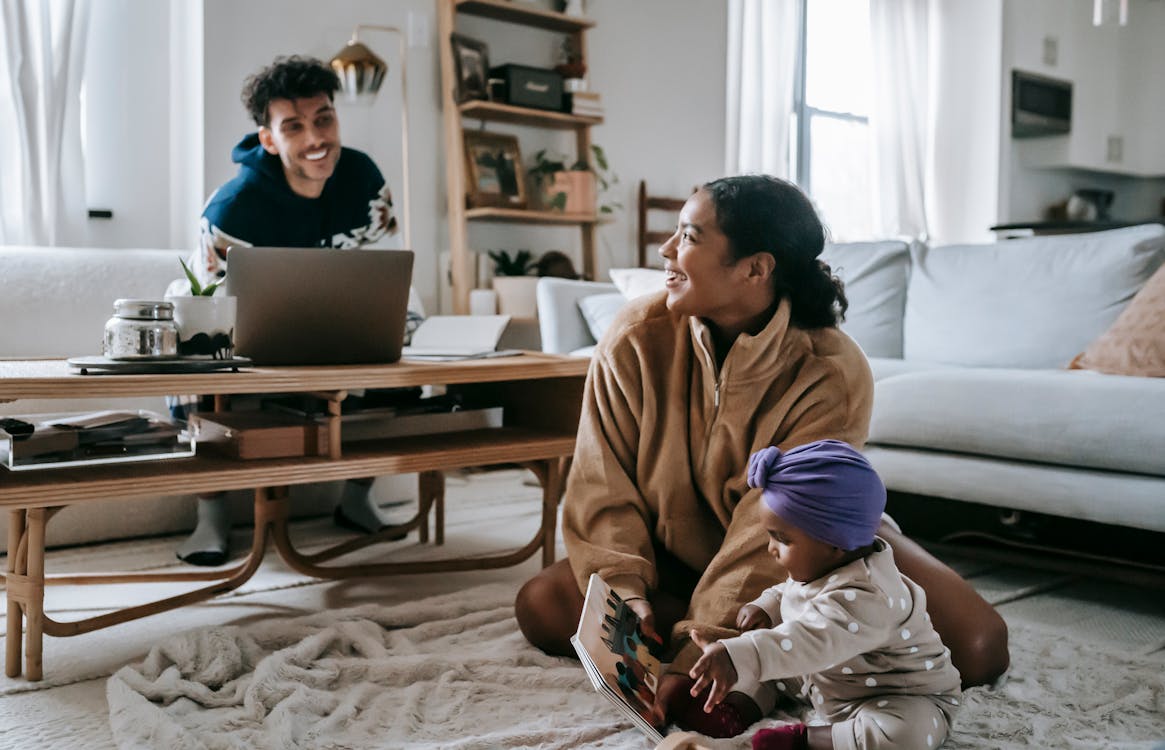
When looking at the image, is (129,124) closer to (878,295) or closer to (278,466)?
(278,466)

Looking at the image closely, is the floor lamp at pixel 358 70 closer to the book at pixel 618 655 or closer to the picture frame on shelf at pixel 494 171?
the picture frame on shelf at pixel 494 171

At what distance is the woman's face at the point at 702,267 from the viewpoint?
1505 millimetres

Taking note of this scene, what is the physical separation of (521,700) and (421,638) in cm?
32

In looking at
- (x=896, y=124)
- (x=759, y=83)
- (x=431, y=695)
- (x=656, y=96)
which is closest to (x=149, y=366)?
(x=431, y=695)

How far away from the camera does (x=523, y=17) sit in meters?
4.32

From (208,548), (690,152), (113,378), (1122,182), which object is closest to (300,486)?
(208,548)

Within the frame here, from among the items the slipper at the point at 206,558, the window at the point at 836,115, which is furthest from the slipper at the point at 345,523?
the window at the point at 836,115

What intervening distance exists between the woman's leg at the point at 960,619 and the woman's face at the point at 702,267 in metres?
0.45

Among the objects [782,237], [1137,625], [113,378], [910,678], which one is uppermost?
[782,237]

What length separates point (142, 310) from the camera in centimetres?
166

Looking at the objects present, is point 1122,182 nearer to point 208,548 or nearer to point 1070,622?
point 1070,622

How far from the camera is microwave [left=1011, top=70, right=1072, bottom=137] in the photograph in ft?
20.0

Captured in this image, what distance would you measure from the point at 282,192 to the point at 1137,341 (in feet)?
6.73

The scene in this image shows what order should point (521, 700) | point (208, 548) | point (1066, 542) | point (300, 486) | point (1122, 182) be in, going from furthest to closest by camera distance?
point (1122, 182) < point (300, 486) < point (208, 548) < point (1066, 542) < point (521, 700)
